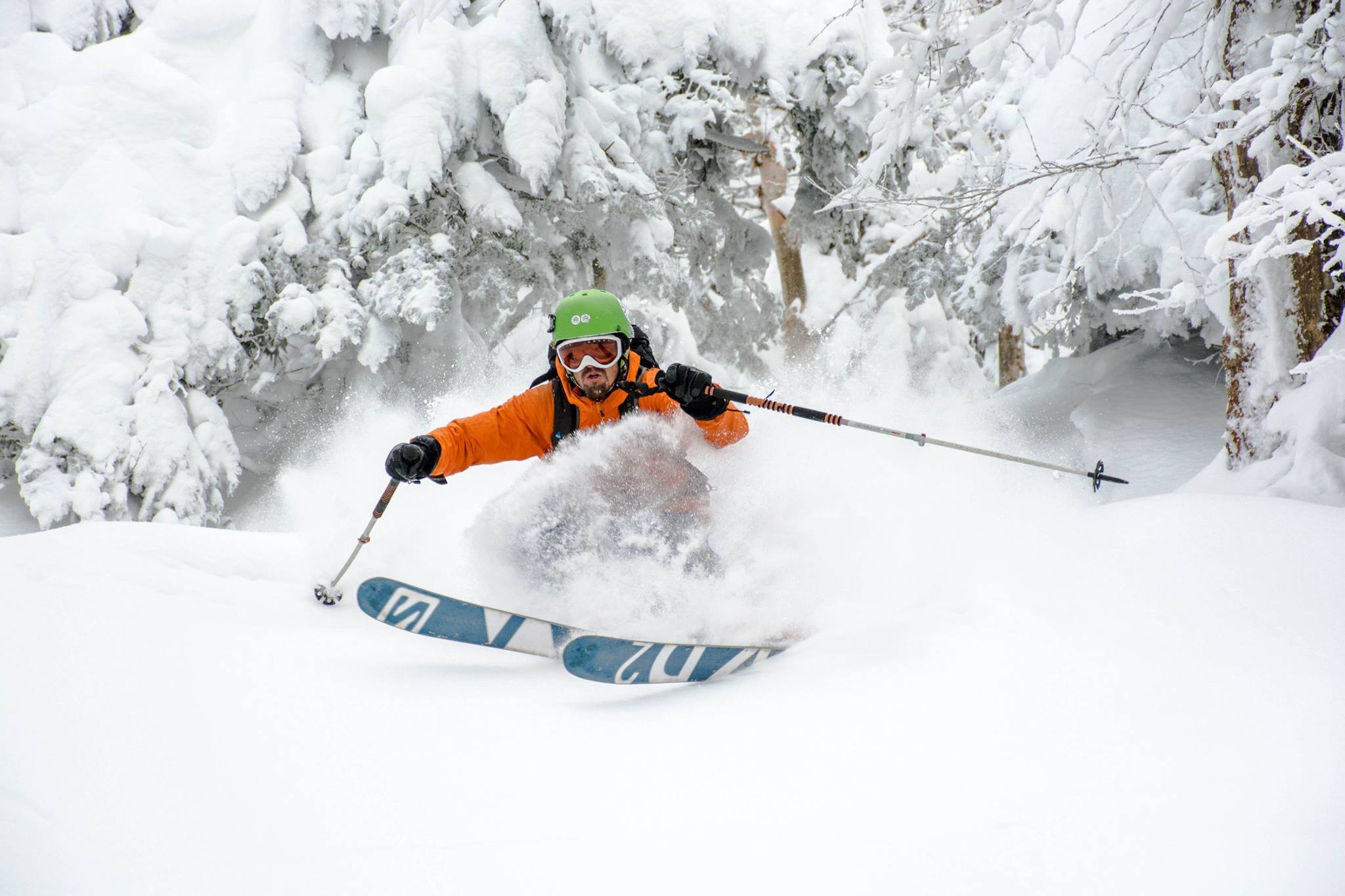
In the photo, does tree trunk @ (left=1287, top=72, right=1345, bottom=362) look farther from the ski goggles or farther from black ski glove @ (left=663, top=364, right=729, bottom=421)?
the ski goggles

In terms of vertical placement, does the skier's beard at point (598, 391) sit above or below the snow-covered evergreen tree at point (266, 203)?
below

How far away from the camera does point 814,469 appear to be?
16.5 ft

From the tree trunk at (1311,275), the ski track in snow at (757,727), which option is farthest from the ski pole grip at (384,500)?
the tree trunk at (1311,275)

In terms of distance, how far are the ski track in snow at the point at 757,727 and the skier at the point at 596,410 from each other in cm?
25

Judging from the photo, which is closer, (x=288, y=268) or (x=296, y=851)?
(x=296, y=851)

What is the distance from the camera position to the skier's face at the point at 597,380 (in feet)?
14.8

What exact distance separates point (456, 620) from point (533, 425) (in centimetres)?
134

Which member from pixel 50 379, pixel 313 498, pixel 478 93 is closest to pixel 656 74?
pixel 478 93

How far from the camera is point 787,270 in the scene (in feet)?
47.6

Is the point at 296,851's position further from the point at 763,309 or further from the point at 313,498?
the point at 763,309

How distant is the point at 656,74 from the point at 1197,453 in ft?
21.8

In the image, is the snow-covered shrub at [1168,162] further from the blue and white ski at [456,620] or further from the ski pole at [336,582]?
the ski pole at [336,582]

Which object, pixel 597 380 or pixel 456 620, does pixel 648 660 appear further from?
pixel 597 380

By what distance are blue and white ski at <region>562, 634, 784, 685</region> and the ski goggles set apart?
5.46 ft
